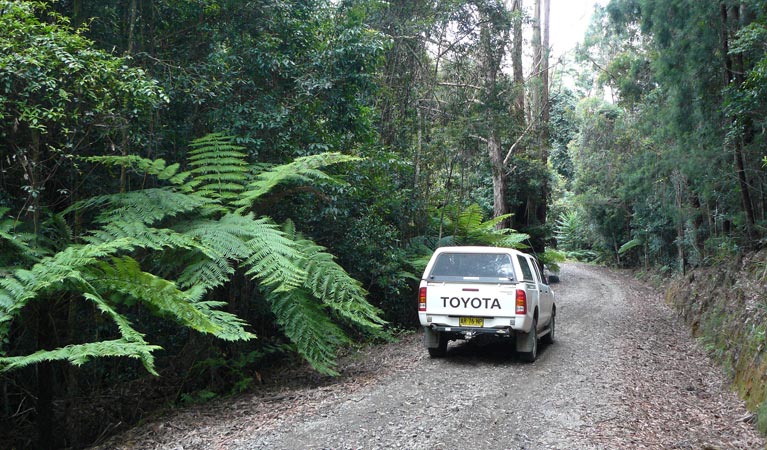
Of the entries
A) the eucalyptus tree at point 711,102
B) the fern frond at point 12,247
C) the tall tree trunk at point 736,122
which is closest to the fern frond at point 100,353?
the fern frond at point 12,247

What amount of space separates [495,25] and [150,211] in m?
12.1

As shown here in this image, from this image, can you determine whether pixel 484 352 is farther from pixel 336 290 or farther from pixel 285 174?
pixel 285 174

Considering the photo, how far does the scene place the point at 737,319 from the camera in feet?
39.7

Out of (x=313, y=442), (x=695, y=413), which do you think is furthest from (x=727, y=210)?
(x=313, y=442)

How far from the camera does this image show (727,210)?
703 inches

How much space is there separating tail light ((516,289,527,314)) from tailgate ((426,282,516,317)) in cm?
7

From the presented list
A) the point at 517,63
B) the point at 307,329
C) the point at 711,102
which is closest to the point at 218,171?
the point at 307,329

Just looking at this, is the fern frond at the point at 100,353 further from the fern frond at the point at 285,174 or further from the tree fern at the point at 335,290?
the fern frond at the point at 285,174

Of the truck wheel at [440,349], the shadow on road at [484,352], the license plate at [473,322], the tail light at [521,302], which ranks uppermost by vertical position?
the tail light at [521,302]

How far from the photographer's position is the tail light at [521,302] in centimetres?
990

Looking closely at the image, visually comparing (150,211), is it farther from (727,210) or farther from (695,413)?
(727,210)

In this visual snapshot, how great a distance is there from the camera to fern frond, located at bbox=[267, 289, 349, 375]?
8211 mm

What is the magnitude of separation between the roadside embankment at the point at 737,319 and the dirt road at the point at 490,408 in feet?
1.17

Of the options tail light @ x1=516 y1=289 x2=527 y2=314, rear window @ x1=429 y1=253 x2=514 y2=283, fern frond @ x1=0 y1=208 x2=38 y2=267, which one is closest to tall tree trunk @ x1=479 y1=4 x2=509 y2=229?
rear window @ x1=429 y1=253 x2=514 y2=283
